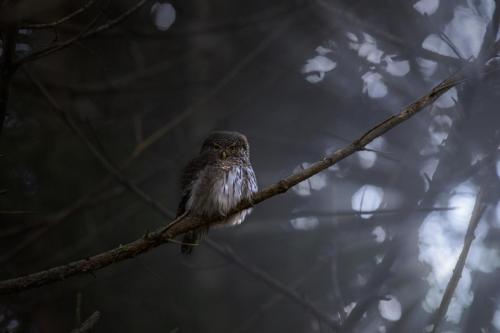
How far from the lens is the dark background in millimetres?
4539

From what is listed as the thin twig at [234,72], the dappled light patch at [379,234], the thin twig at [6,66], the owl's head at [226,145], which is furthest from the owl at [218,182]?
the dappled light patch at [379,234]

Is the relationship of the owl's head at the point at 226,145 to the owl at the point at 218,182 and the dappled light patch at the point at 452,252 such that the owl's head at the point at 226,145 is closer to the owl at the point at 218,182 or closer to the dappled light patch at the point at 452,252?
the owl at the point at 218,182

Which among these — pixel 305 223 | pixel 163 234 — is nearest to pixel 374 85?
pixel 305 223

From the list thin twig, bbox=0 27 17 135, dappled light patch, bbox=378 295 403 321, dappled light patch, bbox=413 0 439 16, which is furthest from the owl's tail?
dappled light patch, bbox=413 0 439 16

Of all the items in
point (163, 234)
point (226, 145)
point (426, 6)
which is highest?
point (426, 6)

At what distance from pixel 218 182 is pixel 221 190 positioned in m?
0.11

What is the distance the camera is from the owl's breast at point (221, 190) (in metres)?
3.55

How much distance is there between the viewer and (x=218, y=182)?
3.71 m

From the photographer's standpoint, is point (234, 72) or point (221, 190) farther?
point (234, 72)

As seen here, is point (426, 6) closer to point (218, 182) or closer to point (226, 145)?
point (226, 145)

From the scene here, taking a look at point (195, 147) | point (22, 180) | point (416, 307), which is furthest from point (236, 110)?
point (416, 307)

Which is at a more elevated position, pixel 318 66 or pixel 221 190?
pixel 318 66

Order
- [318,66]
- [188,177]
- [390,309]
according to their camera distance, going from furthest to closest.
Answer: [318,66] → [390,309] → [188,177]

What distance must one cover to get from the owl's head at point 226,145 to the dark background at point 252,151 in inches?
27.9
